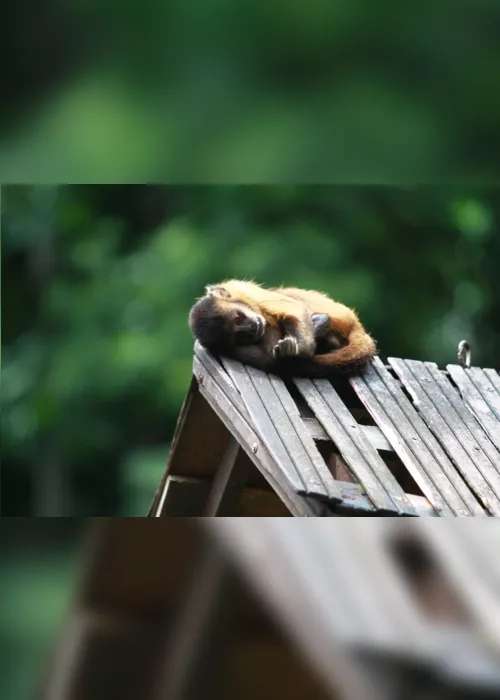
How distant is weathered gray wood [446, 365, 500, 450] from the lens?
2.45 meters

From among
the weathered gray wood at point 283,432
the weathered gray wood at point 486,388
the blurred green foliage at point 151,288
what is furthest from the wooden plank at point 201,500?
the blurred green foliage at point 151,288

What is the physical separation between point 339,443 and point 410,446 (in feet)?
0.60

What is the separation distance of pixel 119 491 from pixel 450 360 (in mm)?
2340

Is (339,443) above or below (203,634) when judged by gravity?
below

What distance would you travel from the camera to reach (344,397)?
2.58m

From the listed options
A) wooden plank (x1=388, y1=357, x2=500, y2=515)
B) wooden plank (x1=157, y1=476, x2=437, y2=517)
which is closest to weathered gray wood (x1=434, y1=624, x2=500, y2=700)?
wooden plank (x1=388, y1=357, x2=500, y2=515)

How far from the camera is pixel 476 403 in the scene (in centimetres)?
261

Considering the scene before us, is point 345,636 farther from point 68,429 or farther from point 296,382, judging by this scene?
point 68,429

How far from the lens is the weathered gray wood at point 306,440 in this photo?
1981 millimetres

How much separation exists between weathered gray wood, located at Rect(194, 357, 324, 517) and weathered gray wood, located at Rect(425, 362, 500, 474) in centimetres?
56

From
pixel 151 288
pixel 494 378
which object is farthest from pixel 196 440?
pixel 151 288

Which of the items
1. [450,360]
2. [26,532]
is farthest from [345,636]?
[450,360]

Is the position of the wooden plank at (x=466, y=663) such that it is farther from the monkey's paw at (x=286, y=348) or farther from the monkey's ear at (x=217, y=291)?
the monkey's ear at (x=217, y=291)

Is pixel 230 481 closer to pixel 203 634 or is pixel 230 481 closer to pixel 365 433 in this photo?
pixel 365 433
